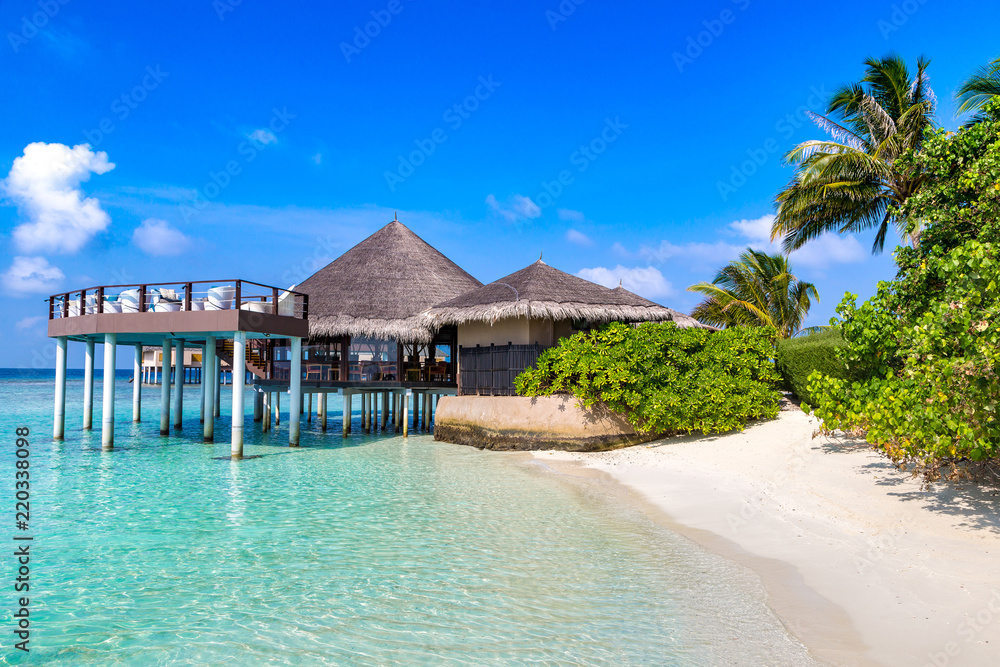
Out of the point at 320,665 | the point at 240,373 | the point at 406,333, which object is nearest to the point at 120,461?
the point at 240,373

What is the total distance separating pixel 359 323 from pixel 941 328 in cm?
1544

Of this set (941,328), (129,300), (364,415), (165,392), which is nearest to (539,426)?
(364,415)

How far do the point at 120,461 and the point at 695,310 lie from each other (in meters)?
21.1

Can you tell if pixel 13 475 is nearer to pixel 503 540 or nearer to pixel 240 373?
pixel 240 373

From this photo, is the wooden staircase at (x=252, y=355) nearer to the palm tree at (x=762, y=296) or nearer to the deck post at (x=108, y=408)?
the deck post at (x=108, y=408)

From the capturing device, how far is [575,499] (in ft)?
31.7

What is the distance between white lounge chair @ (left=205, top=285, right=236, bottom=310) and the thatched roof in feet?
18.0

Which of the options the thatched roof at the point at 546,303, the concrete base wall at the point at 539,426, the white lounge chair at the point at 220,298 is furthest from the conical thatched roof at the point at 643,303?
the white lounge chair at the point at 220,298

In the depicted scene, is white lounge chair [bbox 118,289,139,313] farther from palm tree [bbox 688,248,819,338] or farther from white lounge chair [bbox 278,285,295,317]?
palm tree [bbox 688,248,819,338]

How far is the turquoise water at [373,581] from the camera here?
454 cm

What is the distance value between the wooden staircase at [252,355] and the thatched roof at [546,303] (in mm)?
6938

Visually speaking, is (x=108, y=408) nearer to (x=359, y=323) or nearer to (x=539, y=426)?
(x=359, y=323)

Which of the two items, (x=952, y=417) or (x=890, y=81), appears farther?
(x=890, y=81)

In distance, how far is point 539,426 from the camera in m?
15.2
